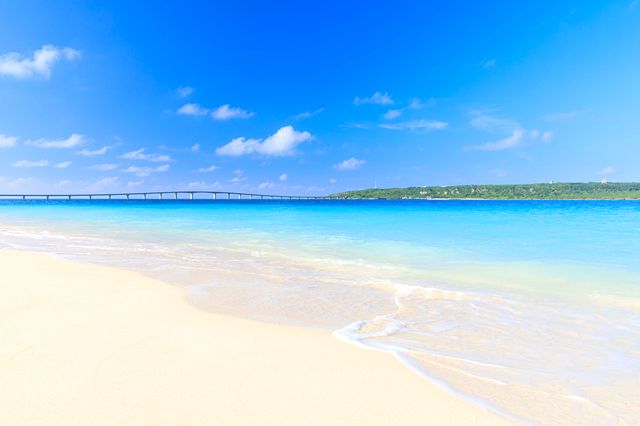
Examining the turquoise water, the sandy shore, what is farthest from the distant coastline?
the sandy shore

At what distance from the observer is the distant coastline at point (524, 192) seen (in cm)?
10369

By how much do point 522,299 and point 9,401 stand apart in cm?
669

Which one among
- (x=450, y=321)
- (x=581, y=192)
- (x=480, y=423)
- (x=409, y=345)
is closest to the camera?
(x=480, y=423)

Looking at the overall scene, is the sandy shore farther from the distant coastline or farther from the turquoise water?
the distant coastline

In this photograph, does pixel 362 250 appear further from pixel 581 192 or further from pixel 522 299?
pixel 581 192

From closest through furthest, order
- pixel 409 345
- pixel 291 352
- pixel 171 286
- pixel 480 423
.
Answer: pixel 480 423 < pixel 291 352 < pixel 409 345 < pixel 171 286

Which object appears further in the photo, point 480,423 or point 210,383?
point 210,383

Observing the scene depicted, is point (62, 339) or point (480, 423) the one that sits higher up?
point (62, 339)

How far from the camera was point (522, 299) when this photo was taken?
6156mm

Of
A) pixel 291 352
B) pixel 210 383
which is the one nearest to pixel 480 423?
pixel 291 352

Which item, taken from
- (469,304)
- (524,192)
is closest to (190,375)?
(469,304)

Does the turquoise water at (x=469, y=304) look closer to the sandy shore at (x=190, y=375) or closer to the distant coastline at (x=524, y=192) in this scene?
the sandy shore at (x=190, y=375)

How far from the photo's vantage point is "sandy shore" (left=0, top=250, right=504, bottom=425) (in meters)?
2.53

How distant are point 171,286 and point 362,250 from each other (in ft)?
22.2
